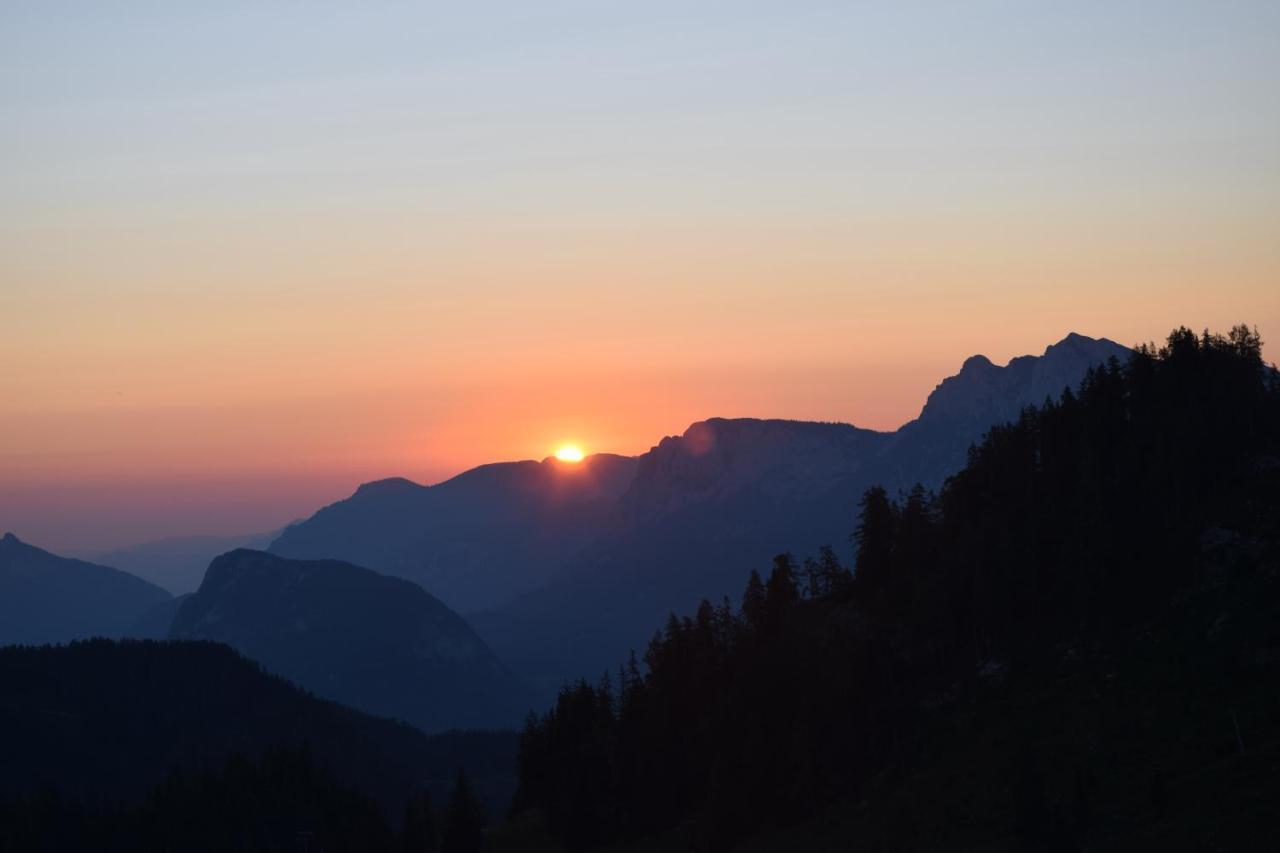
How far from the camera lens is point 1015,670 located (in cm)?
13638

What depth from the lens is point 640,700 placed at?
177875 mm

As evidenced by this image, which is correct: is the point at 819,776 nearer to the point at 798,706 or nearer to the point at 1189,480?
the point at 798,706

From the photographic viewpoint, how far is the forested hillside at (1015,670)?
359 feet

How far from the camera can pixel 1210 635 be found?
4894 inches

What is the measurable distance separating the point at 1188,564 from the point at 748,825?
1892 inches

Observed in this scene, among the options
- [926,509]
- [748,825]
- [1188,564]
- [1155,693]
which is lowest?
[748,825]

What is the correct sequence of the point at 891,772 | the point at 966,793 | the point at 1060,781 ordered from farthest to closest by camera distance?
the point at 891,772 < the point at 966,793 < the point at 1060,781

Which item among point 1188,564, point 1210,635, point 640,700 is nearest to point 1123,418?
point 1188,564

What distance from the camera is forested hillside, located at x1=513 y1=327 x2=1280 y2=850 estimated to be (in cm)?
10956

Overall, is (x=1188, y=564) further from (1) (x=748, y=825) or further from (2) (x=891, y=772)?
(1) (x=748, y=825)

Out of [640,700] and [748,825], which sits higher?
[640,700]

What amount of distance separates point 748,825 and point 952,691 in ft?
77.3

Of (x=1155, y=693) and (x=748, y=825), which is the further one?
(x=748, y=825)

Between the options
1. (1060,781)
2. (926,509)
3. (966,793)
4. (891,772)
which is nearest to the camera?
(1060,781)
